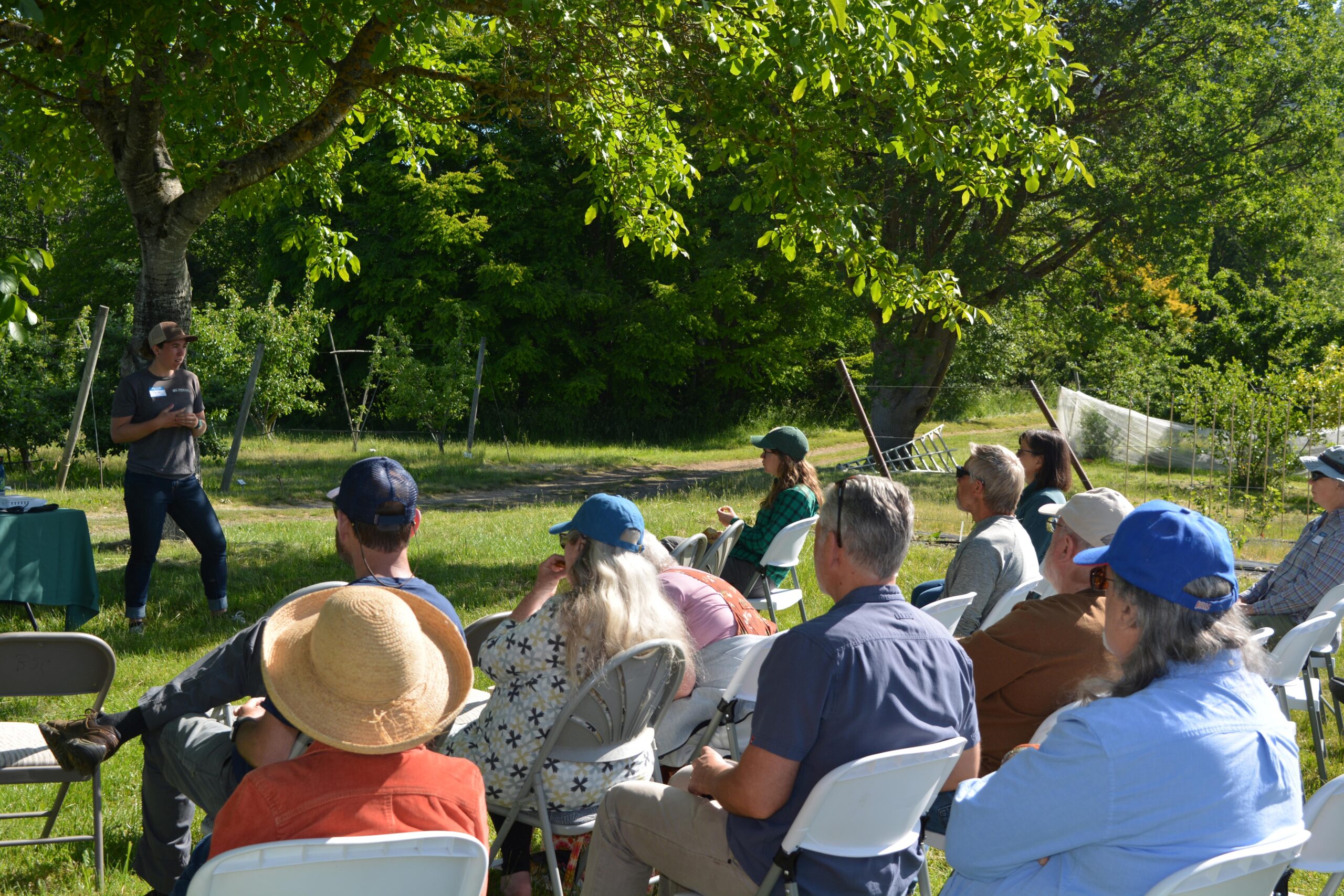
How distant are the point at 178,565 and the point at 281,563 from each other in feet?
2.55

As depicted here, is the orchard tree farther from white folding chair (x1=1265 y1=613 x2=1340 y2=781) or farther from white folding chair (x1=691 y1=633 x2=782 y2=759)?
white folding chair (x1=691 y1=633 x2=782 y2=759)

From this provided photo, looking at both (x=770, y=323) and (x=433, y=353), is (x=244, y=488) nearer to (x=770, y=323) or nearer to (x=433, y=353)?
(x=433, y=353)

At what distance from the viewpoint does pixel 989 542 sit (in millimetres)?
4391

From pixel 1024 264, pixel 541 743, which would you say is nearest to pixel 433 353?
pixel 1024 264

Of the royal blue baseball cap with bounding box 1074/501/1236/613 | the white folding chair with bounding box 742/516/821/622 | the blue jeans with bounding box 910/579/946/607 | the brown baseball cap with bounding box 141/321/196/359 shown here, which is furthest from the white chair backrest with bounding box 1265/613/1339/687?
the brown baseball cap with bounding box 141/321/196/359

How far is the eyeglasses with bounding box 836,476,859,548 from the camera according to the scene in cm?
262

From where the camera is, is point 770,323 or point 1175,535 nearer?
point 1175,535

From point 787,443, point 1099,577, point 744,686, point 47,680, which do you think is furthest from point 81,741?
point 787,443

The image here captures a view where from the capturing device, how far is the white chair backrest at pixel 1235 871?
1.81 m

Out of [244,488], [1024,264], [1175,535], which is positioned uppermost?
[1024,264]

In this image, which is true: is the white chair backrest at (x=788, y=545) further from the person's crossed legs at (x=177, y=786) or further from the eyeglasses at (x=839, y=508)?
the person's crossed legs at (x=177, y=786)

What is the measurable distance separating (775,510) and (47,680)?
384cm

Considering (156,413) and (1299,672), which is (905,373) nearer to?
(156,413)

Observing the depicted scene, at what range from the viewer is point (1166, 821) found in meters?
1.90
